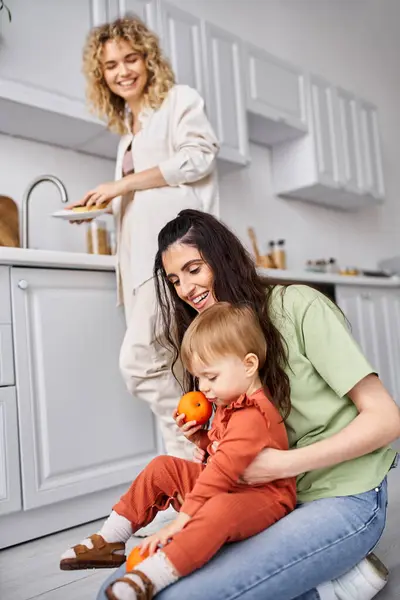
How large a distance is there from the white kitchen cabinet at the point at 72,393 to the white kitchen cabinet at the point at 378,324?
1.52 m

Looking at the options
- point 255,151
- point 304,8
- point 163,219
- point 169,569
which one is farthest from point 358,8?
point 169,569

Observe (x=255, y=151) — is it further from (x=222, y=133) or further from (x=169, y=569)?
(x=169, y=569)

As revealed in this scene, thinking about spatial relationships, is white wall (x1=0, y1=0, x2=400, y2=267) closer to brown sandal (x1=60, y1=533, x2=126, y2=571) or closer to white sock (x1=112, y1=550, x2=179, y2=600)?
brown sandal (x1=60, y1=533, x2=126, y2=571)

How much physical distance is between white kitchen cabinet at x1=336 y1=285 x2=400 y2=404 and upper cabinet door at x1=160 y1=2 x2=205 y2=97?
51.3 inches

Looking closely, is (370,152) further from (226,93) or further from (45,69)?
(45,69)

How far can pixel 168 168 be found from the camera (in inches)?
73.6

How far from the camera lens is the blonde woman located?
1.84m

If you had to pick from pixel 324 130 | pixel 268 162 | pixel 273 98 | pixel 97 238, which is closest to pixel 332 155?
pixel 324 130

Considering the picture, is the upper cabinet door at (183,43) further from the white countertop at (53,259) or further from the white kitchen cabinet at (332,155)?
the white countertop at (53,259)

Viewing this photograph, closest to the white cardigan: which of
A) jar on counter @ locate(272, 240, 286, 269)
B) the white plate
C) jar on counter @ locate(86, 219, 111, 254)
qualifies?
the white plate

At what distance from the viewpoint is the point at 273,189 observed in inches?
144

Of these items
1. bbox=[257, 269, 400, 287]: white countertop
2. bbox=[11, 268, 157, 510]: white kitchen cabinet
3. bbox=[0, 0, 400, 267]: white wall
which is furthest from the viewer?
bbox=[257, 269, 400, 287]: white countertop

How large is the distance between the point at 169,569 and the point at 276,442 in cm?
26

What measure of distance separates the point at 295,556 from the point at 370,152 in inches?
132
